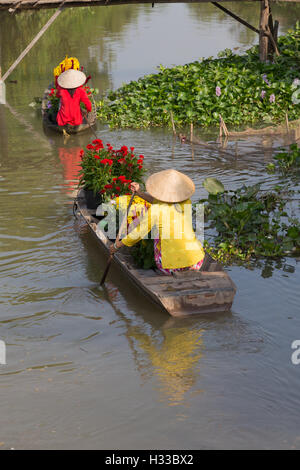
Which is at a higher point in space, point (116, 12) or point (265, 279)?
point (265, 279)

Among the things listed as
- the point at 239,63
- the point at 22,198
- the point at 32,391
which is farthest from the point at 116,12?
the point at 32,391

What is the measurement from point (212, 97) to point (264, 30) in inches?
91.3

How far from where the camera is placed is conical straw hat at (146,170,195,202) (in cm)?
611

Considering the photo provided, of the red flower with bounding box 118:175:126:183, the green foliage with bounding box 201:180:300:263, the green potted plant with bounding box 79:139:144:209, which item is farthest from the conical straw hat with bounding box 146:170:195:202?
the green potted plant with bounding box 79:139:144:209

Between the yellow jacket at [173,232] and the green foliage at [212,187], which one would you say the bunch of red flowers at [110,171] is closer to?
the green foliage at [212,187]

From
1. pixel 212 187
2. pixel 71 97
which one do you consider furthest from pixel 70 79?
pixel 212 187

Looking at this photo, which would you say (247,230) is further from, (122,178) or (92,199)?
(92,199)

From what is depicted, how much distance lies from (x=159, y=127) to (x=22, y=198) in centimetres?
482

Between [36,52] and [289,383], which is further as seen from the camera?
[36,52]

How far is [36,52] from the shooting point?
22.3 m

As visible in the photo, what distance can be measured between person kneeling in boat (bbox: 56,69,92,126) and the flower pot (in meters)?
4.75

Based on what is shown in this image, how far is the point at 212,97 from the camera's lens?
1368 centimetres

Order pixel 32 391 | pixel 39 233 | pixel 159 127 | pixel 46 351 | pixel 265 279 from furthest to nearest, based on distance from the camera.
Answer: pixel 159 127
pixel 39 233
pixel 265 279
pixel 46 351
pixel 32 391
